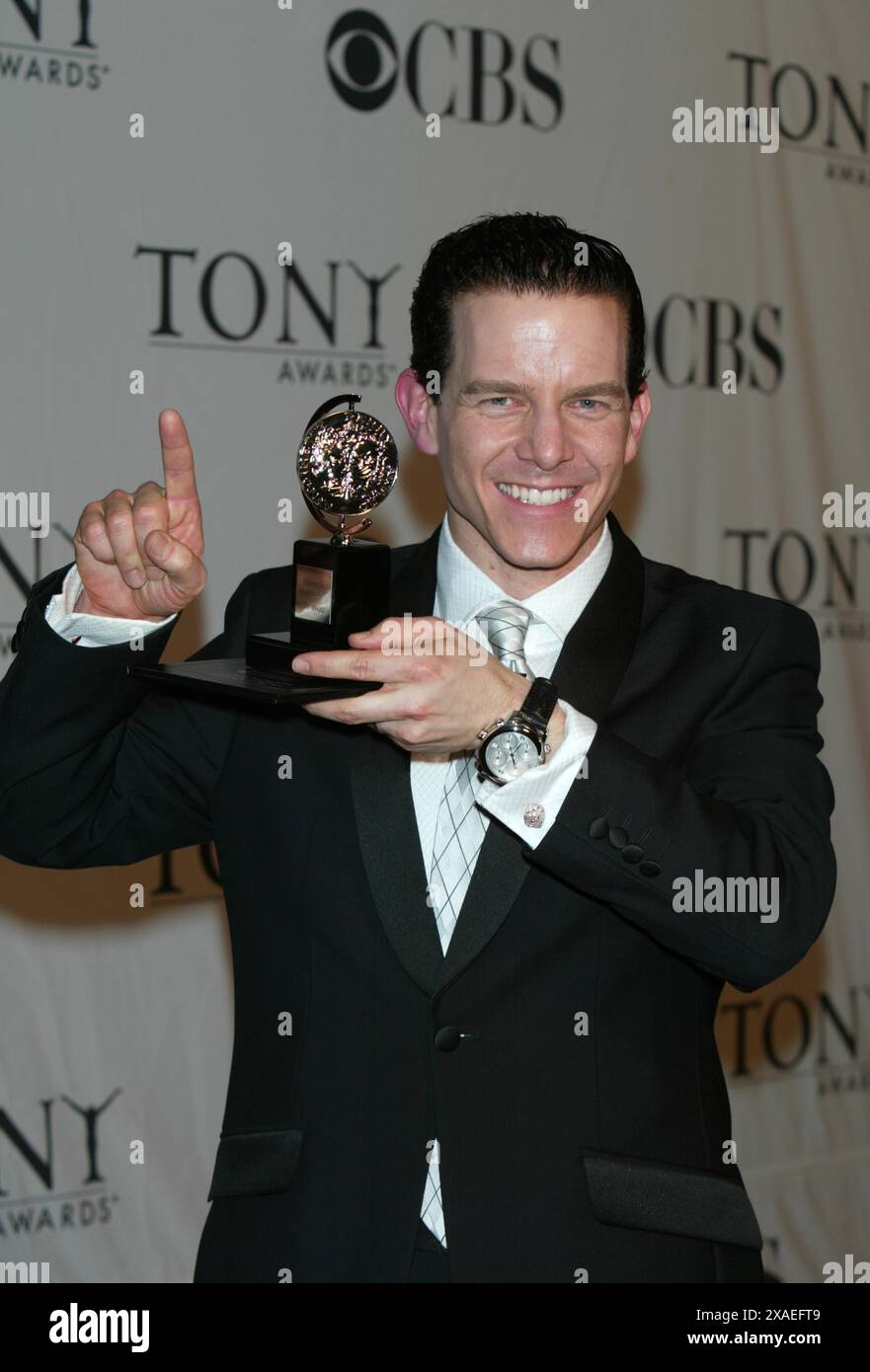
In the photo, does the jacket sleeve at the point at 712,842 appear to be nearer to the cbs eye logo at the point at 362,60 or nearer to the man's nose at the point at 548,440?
the man's nose at the point at 548,440

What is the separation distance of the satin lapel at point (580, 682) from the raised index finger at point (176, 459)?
0.43 m

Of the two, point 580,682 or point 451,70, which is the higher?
point 451,70

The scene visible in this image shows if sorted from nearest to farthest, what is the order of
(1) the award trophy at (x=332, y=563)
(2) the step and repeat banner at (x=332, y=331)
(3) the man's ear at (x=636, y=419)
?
(1) the award trophy at (x=332, y=563) → (3) the man's ear at (x=636, y=419) → (2) the step and repeat banner at (x=332, y=331)

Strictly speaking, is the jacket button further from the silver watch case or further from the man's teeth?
the man's teeth

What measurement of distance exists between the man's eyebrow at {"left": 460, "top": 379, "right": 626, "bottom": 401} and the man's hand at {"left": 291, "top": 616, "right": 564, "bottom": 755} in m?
0.37

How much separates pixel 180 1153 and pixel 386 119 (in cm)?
205

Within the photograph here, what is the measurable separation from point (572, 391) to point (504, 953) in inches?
23.0

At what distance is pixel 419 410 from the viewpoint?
5.98 ft

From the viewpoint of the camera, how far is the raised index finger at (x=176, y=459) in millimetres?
1465

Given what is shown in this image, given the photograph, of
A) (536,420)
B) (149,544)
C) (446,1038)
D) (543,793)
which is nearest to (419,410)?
(536,420)

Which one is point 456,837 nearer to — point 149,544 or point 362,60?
point 149,544

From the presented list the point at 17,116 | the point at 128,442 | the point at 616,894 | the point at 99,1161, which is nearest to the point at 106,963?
the point at 99,1161

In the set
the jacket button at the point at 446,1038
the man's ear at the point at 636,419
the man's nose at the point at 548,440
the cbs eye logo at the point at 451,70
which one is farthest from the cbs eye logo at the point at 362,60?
the jacket button at the point at 446,1038
